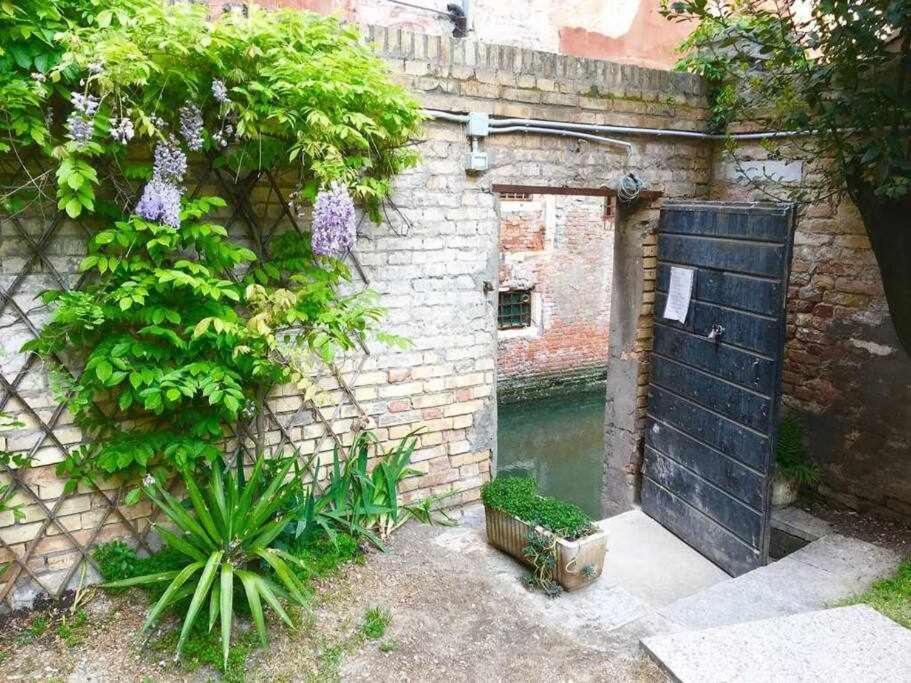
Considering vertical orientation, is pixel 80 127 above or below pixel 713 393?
above

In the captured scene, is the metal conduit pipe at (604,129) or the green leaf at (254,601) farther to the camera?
the metal conduit pipe at (604,129)

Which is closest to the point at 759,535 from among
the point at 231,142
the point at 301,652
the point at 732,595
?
the point at 732,595

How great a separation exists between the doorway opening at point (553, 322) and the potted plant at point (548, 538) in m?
5.30

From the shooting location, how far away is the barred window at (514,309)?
1001cm

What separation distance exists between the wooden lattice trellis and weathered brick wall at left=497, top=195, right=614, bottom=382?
6.41m

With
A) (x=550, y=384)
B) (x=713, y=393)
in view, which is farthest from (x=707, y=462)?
(x=550, y=384)

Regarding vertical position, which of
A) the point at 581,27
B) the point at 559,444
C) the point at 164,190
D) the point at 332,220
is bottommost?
the point at 559,444

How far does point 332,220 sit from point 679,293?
246 centimetres

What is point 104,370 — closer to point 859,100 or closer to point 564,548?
point 564,548

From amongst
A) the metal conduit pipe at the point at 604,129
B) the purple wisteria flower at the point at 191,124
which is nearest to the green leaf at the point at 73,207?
the purple wisteria flower at the point at 191,124

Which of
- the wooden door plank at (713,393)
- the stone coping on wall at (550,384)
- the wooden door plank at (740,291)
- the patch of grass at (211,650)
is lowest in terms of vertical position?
the stone coping on wall at (550,384)

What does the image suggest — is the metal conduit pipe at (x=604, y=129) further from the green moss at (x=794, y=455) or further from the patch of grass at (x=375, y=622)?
the patch of grass at (x=375, y=622)

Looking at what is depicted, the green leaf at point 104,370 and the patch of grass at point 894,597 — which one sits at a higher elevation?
the green leaf at point 104,370

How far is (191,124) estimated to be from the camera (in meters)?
2.81
